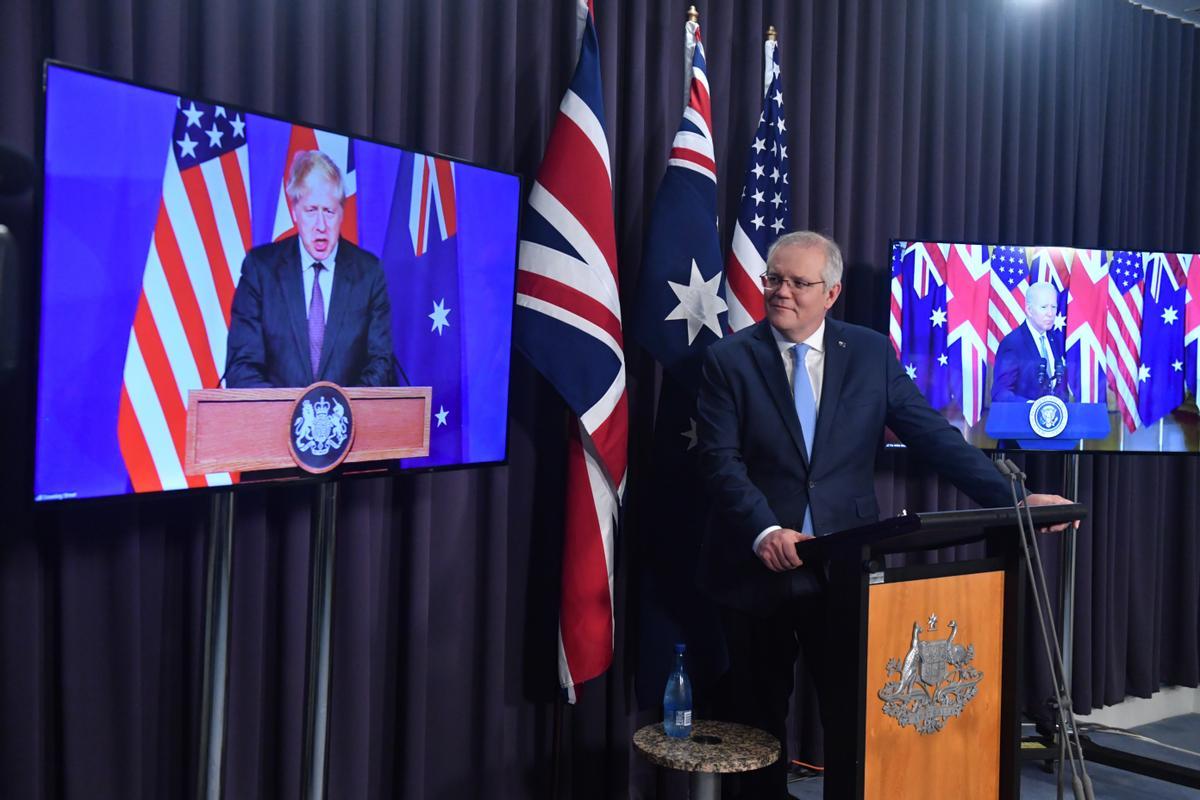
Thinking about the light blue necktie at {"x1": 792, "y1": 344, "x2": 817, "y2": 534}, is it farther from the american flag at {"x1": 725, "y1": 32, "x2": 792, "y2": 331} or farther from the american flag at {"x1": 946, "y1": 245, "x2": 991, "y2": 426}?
the american flag at {"x1": 946, "y1": 245, "x2": 991, "y2": 426}

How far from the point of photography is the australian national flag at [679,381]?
3.25 m

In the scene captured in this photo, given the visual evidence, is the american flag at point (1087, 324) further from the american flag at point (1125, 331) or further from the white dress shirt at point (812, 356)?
the white dress shirt at point (812, 356)

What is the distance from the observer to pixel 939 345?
3.80 metres

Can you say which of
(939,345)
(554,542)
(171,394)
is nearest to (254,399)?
(171,394)

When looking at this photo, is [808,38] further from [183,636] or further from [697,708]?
[183,636]

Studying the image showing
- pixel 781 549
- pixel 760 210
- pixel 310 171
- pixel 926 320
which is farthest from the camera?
pixel 926 320

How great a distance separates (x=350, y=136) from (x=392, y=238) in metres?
0.23

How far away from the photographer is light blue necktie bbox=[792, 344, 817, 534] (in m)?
2.85

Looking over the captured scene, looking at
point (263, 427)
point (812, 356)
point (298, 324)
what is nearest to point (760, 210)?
point (812, 356)

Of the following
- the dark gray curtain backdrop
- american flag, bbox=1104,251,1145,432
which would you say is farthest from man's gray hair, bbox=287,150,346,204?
american flag, bbox=1104,251,1145,432

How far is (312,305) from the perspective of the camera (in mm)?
2170

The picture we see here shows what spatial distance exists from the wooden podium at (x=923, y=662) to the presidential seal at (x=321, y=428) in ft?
3.34

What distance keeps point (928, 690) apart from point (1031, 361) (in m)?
1.91

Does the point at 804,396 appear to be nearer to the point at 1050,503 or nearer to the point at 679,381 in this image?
the point at 679,381
